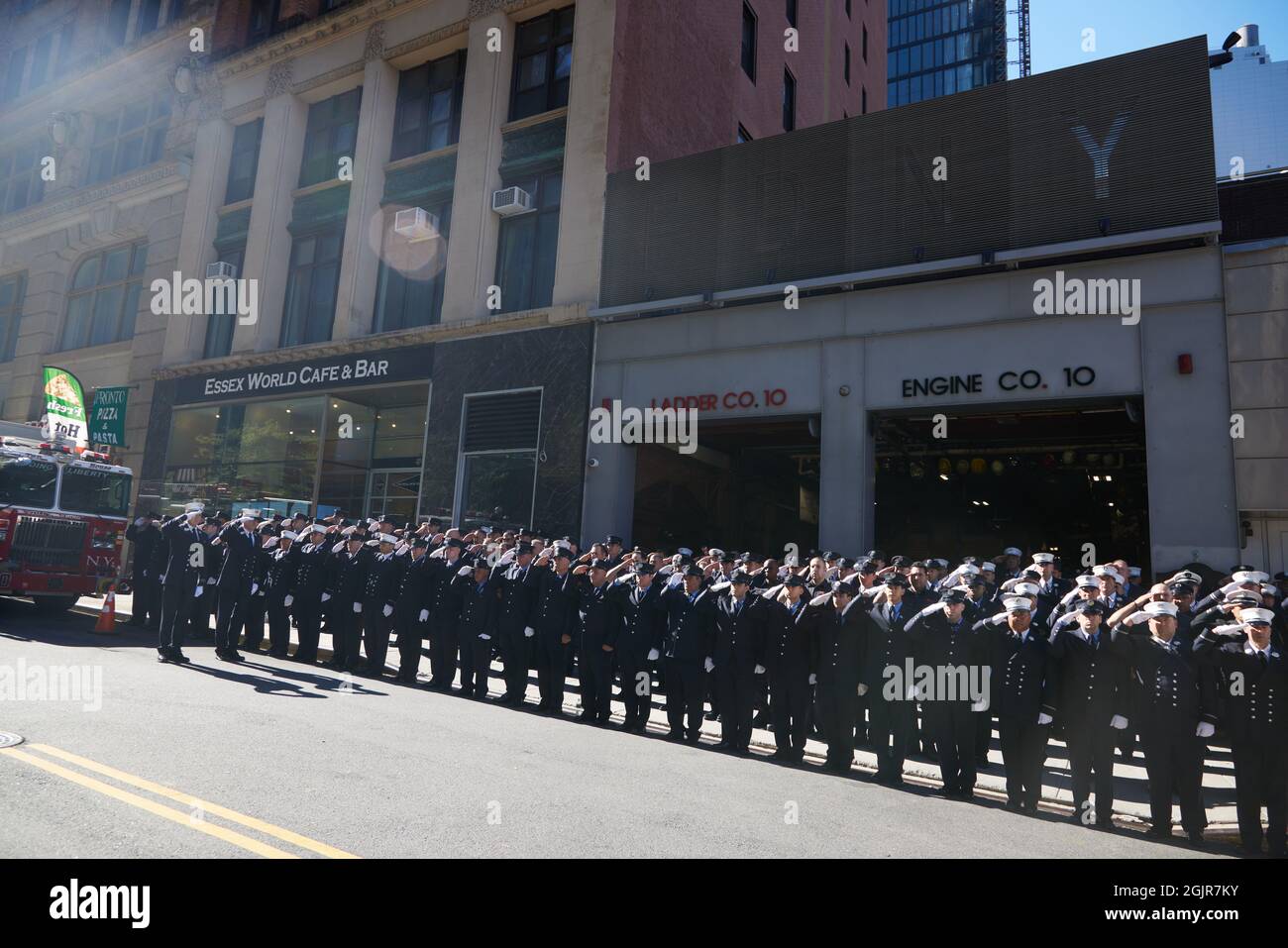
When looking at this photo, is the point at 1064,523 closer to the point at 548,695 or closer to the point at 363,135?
the point at 548,695

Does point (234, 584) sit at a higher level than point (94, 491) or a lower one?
lower

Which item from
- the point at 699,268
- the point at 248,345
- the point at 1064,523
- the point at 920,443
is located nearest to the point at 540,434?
the point at 699,268

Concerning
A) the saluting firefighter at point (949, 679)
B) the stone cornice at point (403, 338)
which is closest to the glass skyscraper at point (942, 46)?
the stone cornice at point (403, 338)

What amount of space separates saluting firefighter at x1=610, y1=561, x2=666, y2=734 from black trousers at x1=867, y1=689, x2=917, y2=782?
2.83 m

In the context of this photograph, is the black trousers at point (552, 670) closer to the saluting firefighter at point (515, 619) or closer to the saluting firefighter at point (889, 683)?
the saluting firefighter at point (515, 619)

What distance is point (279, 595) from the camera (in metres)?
13.4

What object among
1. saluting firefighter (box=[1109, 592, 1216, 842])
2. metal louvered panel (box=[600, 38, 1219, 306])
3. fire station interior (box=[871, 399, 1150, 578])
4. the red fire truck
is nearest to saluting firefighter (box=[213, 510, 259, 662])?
the red fire truck

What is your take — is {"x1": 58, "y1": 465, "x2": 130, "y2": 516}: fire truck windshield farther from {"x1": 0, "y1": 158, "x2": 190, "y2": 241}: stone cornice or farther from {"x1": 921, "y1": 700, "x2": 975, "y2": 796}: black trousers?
{"x1": 921, "y1": 700, "x2": 975, "y2": 796}: black trousers

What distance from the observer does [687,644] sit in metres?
9.79

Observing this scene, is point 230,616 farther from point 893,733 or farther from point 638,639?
point 893,733

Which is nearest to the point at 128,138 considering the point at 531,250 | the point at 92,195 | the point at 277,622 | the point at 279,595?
the point at 92,195

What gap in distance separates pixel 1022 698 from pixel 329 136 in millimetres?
24762

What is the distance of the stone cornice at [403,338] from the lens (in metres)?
18.8
